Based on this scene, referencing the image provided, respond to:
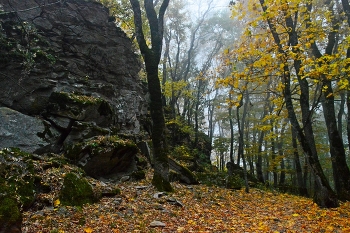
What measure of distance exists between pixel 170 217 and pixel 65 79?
8.88 m

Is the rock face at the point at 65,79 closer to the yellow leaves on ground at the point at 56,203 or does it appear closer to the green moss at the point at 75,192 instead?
the green moss at the point at 75,192

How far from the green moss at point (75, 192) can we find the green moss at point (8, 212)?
1.56 meters

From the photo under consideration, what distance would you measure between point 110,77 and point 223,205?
9.44m

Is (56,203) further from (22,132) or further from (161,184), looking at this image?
(22,132)

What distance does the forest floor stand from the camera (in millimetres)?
4812

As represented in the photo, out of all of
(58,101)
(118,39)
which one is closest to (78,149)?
(58,101)

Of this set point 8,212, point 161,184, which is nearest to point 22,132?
point 161,184

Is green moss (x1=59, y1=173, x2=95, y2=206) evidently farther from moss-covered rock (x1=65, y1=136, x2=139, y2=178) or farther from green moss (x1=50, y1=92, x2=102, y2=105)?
green moss (x1=50, y1=92, x2=102, y2=105)

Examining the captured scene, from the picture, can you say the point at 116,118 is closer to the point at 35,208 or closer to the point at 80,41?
the point at 80,41

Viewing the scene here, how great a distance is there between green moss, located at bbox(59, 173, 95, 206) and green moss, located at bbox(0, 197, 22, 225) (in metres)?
1.56

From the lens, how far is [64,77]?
1234 cm

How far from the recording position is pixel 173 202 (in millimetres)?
7215

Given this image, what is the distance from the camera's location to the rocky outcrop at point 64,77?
885cm

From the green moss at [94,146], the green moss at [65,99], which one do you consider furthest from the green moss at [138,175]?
the green moss at [65,99]
